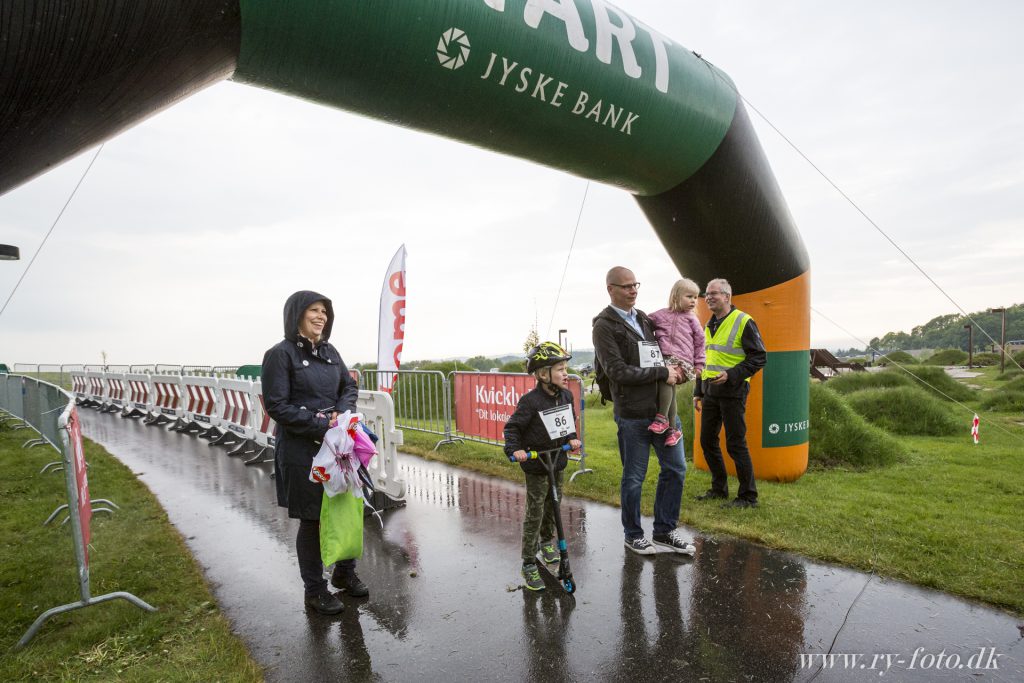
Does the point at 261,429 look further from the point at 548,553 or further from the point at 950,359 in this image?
the point at 950,359

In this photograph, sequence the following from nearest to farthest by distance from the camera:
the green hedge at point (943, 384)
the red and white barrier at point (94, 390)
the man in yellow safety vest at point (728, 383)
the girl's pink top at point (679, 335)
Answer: the girl's pink top at point (679, 335) → the man in yellow safety vest at point (728, 383) → the green hedge at point (943, 384) → the red and white barrier at point (94, 390)

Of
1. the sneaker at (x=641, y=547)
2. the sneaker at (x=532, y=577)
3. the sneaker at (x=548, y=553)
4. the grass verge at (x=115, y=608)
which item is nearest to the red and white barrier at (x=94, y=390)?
the grass verge at (x=115, y=608)

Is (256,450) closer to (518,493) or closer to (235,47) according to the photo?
(518,493)

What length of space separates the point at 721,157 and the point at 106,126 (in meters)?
5.05

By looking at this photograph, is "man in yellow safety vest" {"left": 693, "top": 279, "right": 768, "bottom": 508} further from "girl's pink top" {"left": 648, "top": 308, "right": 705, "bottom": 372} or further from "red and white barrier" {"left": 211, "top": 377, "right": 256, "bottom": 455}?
"red and white barrier" {"left": 211, "top": 377, "right": 256, "bottom": 455}

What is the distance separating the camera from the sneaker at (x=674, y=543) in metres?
4.12

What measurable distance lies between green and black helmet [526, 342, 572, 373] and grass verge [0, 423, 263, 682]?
7.55 ft

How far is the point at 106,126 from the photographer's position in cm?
305

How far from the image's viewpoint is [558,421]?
3.75 metres

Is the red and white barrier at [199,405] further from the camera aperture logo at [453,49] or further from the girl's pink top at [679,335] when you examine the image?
the girl's pink top at [679,335]

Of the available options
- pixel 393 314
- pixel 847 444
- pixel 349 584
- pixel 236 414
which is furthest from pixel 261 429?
pixel 847 444

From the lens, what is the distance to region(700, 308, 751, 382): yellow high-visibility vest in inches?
203

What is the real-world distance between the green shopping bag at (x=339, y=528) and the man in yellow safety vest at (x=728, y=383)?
11.0ft

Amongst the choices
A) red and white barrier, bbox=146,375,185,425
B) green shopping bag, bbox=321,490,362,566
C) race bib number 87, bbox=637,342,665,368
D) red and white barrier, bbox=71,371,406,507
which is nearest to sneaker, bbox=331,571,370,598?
green shopping bag, bbox=321,490,362,566
